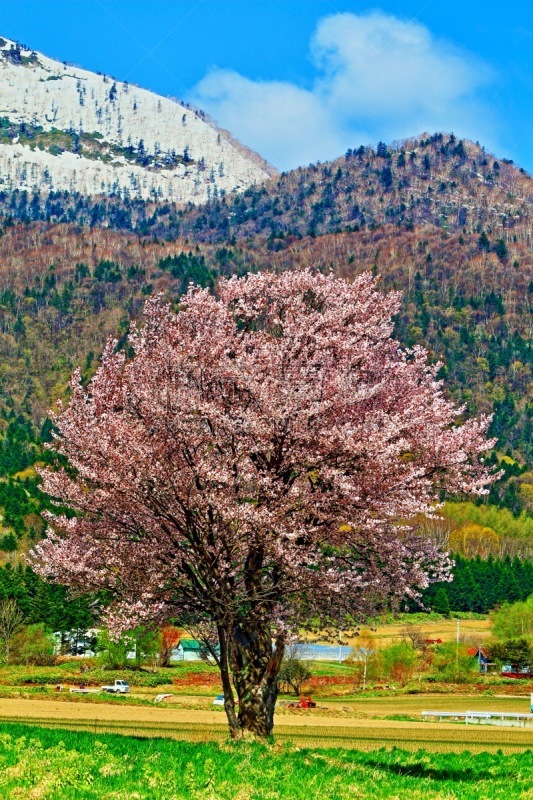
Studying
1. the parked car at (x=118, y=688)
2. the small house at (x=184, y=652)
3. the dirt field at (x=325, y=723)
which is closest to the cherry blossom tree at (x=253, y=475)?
the dirt field at (x=325, y=723)

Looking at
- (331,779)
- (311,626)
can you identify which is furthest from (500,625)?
(331,779)

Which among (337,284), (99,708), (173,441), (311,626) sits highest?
(337,284)

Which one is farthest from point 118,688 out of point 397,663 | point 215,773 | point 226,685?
point 215,773

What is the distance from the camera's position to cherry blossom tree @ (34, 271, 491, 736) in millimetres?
24922

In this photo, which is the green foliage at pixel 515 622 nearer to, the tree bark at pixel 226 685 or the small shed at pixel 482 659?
the small shed at pixel 482 659

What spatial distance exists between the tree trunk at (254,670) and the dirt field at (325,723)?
520cm

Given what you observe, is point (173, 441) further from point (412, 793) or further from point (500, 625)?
point (500, 625)

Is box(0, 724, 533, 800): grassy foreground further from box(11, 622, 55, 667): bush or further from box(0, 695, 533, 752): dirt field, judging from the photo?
box(11, 622, 55, 667): bush

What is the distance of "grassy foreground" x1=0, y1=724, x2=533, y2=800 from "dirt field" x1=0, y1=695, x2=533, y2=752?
1015cm

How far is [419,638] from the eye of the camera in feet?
443

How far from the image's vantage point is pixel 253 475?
82.1ft

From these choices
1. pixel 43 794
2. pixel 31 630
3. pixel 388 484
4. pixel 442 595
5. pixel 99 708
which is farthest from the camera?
pixel 442 595

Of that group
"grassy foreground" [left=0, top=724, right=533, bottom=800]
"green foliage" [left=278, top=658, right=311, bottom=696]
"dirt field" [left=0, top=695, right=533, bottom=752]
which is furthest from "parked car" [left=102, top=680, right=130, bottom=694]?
"grassy foreground" [left=0, top=724, right=533, bottom=800]

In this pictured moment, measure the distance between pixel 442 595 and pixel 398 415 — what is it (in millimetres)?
157287
